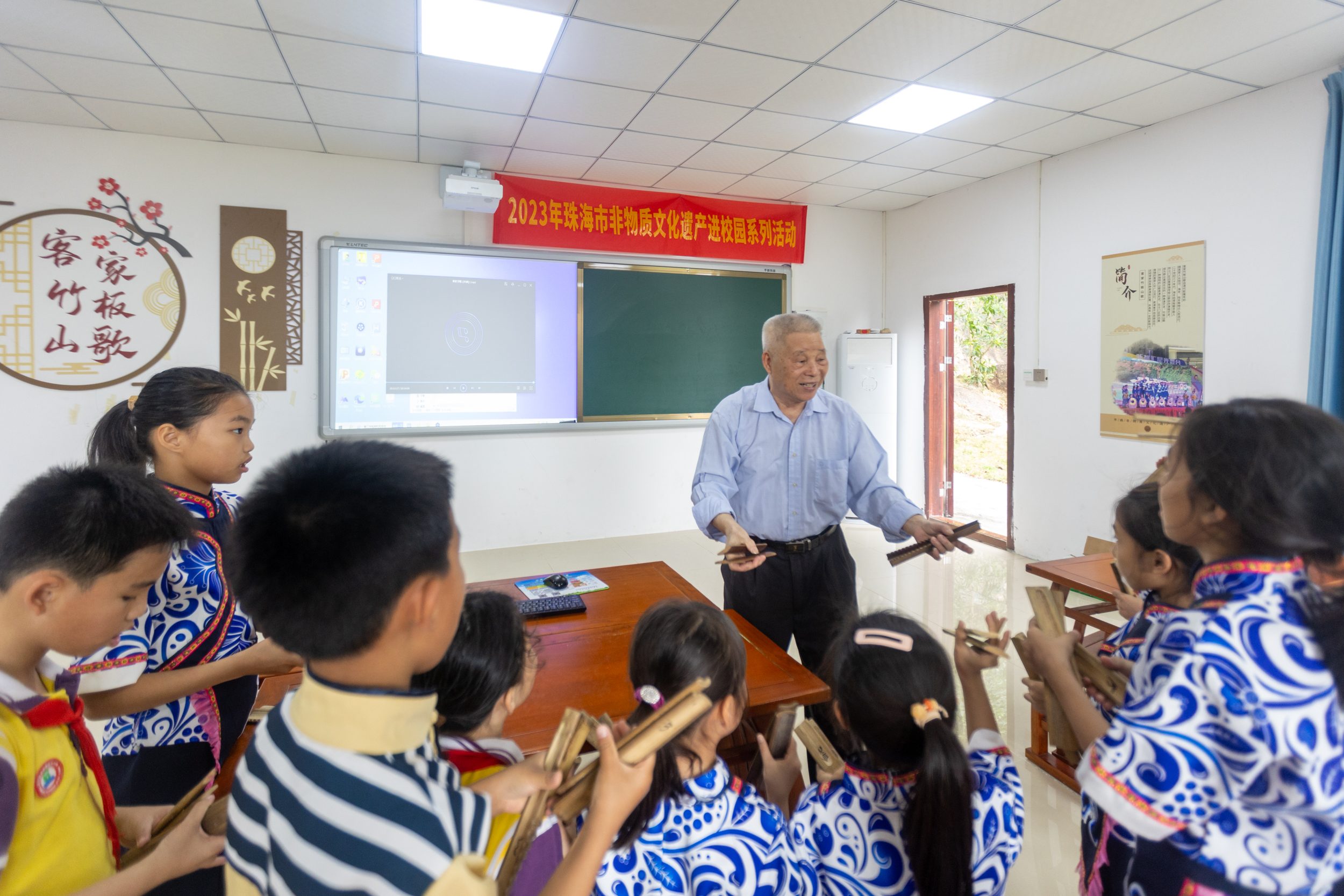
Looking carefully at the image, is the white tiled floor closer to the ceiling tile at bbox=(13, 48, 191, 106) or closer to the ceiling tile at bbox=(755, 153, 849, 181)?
the ceiling tile at bbox=(755, 153, 849, 181)

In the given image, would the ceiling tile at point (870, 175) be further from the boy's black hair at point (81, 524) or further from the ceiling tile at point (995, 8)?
the boy's black hair at point (81, 524)

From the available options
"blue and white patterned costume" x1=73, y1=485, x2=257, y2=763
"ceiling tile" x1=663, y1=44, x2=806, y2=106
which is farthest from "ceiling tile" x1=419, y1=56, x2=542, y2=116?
"blue and white patterned costume" x1=73, y1=485, x2=257, y2=763

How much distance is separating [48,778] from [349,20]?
123 inches

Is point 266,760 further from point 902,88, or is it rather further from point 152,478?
point 902,88

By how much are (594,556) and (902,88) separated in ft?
11.9

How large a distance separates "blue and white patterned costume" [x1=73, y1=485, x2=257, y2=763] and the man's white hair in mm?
1732

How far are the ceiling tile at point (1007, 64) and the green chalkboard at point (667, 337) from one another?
246 centimetres

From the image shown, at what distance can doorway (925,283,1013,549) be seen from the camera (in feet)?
18.2

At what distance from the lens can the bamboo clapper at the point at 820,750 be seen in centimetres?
119

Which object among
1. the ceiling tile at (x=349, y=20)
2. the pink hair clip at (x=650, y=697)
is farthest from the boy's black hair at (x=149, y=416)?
the ceiling tile at (x=349, y=20)

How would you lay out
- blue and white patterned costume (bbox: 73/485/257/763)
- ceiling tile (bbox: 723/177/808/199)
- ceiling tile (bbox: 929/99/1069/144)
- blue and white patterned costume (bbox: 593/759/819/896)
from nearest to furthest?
blue and white patterned costume (bbox: 593/759/819/896) < blue and white patterned costume (bbox: 73/485/257/763) < ceiling tile (bbox: 929/99/1069/144) < ceiling tile (bbox: 723/177/808/199)

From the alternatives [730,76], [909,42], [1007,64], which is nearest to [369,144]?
[730,76]

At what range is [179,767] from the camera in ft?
4.38

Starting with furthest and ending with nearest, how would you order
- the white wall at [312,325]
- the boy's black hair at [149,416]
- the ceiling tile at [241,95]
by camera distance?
the white wall at [312,325] → the ceiling tile at [241,95] → the boy's black hair at [149,416]
